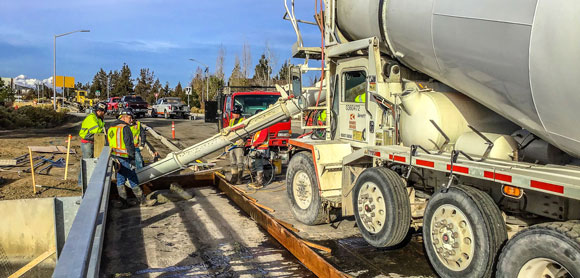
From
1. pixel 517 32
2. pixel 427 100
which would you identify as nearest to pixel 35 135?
pixel 427 100

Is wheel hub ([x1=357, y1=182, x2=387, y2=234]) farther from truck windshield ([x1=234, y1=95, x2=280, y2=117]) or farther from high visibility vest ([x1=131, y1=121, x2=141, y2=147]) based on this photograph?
truck windshield ([x1=234, y1=95, x2=280, y2=117])

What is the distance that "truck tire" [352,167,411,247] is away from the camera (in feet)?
15.6

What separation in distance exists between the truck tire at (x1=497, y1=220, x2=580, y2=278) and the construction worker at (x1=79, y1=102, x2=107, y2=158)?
8082mm

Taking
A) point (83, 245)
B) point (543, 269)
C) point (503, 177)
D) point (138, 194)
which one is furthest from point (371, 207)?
point (138, 194)

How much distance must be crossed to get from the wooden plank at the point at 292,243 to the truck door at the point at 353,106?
151cm

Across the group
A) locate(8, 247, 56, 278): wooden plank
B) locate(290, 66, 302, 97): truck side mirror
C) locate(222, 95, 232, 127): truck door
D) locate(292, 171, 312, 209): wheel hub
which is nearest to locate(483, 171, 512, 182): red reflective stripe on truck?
locate(292, 171, 312, 209): wheel hub

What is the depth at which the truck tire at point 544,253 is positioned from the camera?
113 inches

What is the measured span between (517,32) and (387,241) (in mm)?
2504

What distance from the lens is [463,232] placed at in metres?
3.90

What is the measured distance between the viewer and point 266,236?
640 centimetres

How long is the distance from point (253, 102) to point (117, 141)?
539 centimetres

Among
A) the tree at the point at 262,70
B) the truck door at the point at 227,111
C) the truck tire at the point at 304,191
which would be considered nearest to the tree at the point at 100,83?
the tree at the point at 262,70

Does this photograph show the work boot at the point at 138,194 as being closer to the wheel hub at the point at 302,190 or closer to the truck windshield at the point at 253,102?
the wheel hub at the point at 302,190

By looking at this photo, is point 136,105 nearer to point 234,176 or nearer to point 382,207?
point 234,176
